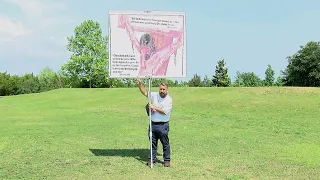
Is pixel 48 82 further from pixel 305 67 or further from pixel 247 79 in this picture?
pixel 305 67

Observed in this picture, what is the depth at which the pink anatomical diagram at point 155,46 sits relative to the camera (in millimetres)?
9570

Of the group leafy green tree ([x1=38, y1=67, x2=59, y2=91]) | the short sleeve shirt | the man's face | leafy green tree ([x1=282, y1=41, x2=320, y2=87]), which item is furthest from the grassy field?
leafy green tree ([x1=38, y1=67, x2=59, y2=91])

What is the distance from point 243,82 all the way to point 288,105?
42.9 metres

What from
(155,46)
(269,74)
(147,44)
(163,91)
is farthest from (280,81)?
(163,91)

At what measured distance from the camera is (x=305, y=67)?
6519 cm

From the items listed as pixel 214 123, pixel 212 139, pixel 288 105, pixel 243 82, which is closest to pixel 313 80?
pixel 243 82

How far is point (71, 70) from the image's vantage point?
6669 cm

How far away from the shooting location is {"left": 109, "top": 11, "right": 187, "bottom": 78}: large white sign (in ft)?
31.0

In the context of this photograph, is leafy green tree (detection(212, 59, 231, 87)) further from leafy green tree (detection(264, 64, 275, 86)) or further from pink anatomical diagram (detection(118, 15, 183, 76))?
pink anatomical diagram (detection(118, 15, 183, 76))

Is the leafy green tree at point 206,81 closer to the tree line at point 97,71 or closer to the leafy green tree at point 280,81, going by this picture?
the tree line at point 97,71

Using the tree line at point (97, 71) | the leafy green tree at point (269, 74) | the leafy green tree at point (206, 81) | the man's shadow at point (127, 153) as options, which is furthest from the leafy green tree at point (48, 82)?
the man's shadow at point (127, 153)

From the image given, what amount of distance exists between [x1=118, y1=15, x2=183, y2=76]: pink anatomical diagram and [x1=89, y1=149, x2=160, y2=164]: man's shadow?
2.25m

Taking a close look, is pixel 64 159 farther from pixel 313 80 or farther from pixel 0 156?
pixel 313 80

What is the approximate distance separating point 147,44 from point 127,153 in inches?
121
